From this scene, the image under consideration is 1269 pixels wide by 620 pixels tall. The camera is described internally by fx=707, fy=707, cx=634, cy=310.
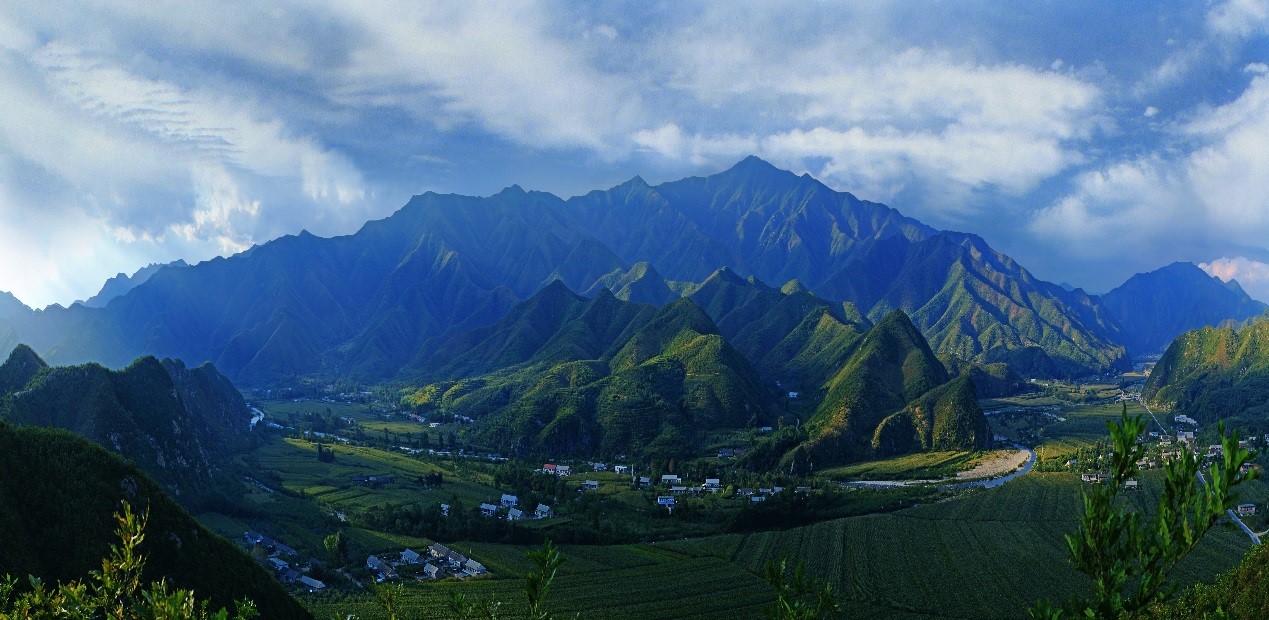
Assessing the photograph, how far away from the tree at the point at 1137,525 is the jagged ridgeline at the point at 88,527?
2685 inches

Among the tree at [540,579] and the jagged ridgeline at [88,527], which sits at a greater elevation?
the tree at [540,579]

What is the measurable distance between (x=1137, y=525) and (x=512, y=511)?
127632 millimetres

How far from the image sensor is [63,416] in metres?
136

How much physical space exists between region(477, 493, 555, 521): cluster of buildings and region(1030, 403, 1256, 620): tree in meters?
121

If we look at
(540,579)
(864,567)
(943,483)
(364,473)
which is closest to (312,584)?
(364,473)

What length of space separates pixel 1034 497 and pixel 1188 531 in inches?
5848

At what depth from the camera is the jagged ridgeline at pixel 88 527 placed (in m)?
61.6

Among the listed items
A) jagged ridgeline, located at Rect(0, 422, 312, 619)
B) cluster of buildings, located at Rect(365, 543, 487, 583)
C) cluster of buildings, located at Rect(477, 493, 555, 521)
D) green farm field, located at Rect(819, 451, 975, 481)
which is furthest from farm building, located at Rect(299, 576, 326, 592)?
green farm field, located at Rect(819, 451, 975, 481)

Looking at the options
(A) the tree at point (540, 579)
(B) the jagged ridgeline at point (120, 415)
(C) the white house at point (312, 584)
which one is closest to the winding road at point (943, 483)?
(C) the white house at point (312, 584)

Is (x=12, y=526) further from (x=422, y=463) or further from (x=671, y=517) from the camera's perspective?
(x=422, y=463)

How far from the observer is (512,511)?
430 feet

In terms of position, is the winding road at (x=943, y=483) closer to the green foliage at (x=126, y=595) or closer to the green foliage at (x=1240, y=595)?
the green foliage at (x=1240, y=595)

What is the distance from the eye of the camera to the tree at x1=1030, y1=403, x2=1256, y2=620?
1088 centimetres

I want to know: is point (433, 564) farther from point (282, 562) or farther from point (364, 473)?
point (364, 473)
